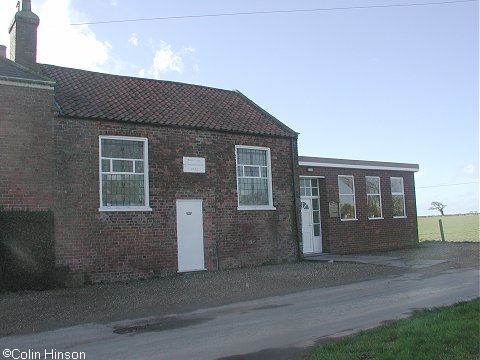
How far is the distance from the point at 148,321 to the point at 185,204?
732 cm

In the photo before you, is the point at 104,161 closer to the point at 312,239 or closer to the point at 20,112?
the point at 20,112

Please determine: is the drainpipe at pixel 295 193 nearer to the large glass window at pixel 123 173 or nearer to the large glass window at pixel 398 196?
the large glass window at pixel 123 173

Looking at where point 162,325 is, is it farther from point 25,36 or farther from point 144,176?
point 25,36

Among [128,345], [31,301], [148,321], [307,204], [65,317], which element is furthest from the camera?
[307,204]

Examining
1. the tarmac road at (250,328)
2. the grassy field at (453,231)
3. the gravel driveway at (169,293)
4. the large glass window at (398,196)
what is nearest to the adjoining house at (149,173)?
the gravel driveway at (169,293)

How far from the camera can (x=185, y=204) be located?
15.9 metres

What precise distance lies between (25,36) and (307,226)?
41.3 ft

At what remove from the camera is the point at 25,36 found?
14703 mm

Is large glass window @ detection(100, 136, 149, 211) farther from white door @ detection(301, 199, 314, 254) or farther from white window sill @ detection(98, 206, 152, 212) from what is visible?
white door @ detection(301, 199, 314, 254)

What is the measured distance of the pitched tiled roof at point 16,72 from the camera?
13328mm

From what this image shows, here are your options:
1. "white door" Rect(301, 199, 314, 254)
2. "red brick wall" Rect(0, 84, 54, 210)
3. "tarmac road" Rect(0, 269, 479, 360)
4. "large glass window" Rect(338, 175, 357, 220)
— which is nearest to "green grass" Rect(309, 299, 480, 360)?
"tarmac road" Rect(0, 269, 479, 360)

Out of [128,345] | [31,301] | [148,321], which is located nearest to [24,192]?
[31,301]

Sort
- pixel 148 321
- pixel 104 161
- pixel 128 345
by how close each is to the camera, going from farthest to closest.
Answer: pixel 104 161 < pixel 148 321 < pixel 128 345

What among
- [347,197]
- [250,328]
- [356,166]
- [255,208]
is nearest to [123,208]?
[255,208]
